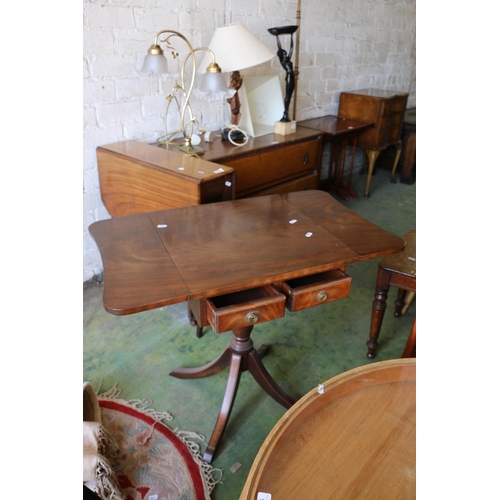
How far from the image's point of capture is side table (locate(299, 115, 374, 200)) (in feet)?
11.2

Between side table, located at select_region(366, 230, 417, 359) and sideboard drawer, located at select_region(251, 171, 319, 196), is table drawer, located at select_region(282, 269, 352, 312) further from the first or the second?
sideboard drawer, located at select_region(251, 171, 319, 196)

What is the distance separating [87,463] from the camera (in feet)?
4.26

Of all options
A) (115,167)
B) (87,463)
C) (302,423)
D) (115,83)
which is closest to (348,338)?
(302,423)

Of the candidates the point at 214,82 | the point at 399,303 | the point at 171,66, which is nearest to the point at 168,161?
the point at 214,82

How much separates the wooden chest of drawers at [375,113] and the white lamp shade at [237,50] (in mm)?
1788

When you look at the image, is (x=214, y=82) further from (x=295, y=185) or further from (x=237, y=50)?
(x=295, y=185)

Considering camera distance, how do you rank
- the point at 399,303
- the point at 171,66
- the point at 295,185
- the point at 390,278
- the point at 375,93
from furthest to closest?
the point at 375,93, the point at 295,185, the point at 171,66, the point at 399,303, the point at 390,278

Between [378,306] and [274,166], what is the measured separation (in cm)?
121

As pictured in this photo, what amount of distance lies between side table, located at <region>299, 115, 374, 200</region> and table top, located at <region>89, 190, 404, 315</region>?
189 cm

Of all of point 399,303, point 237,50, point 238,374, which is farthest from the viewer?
point 399,303

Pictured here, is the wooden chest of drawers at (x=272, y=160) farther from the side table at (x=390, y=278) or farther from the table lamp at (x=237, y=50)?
the side table at (x=390, y=278)

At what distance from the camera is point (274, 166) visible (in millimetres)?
2736
